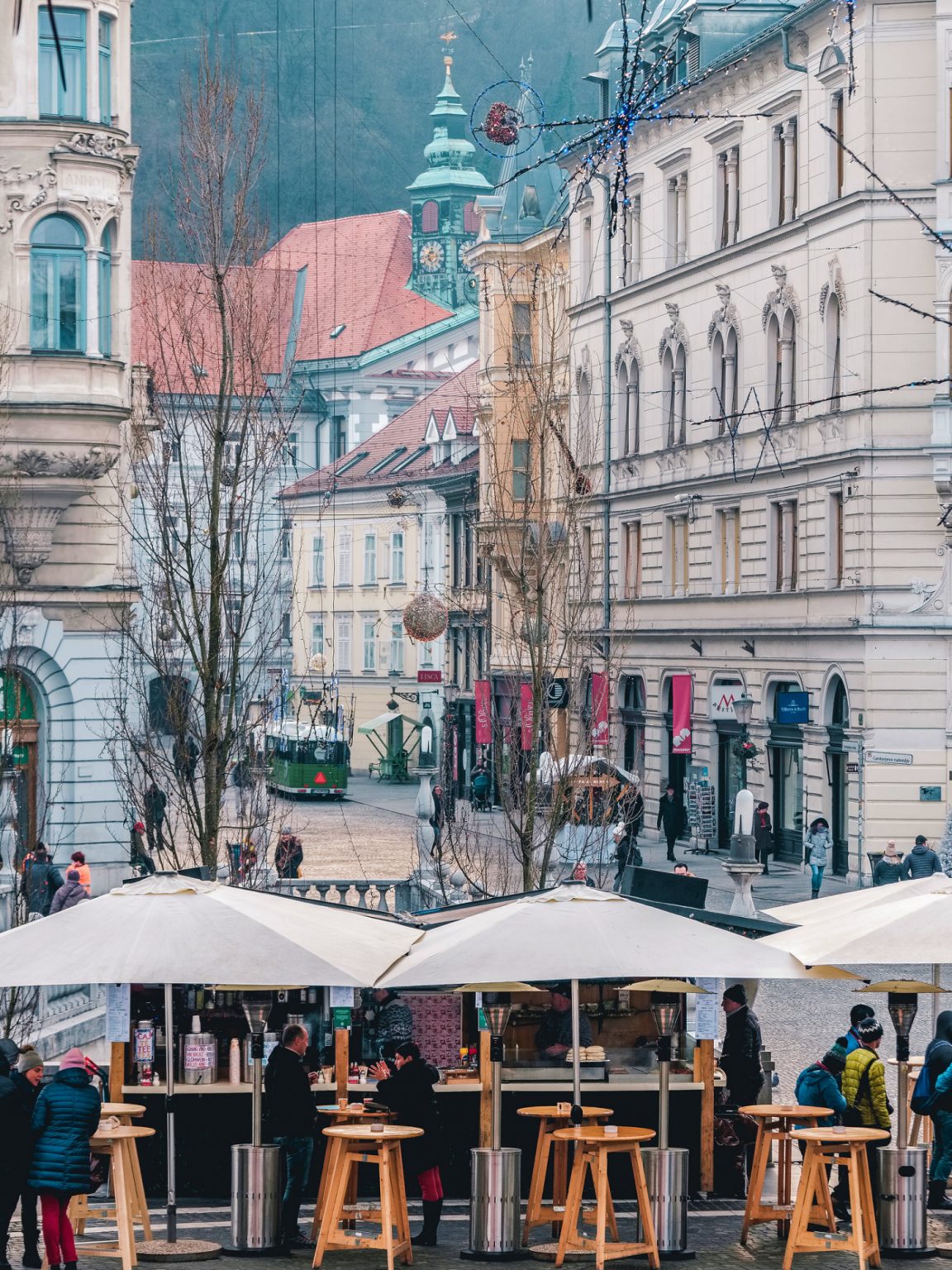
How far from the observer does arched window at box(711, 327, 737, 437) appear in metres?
50.4

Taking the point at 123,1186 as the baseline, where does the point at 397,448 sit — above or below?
above

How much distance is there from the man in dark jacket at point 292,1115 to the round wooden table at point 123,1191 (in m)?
0.93

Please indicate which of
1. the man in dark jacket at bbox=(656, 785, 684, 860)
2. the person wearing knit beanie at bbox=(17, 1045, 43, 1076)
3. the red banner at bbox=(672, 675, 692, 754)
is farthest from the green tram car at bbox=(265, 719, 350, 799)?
the person wearing knit beanie at bbox=(17, 1045, 43, 1076)

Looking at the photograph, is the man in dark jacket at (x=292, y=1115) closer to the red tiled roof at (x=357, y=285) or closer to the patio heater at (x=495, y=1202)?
the patio heater at (x=495, y=1202)

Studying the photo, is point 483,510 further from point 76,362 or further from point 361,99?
point 361,99

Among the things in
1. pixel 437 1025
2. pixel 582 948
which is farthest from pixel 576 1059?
pixel 437 1025

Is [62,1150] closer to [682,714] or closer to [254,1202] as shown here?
[254,1202]

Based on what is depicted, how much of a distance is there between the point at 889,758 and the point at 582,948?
1105 inches

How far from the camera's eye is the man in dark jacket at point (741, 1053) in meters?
18.7

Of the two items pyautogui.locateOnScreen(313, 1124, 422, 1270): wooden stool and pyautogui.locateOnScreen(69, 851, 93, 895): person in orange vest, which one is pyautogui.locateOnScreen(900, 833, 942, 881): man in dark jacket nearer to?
pyautogui.locateOnScreen(69, 851, 93, 895): person in orange vest

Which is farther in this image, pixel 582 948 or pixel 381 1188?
pixel 381 1188

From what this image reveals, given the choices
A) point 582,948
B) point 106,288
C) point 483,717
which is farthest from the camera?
point 483,717

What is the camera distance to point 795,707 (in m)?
45.6

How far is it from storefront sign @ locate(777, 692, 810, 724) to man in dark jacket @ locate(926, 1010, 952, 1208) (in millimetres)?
27274
